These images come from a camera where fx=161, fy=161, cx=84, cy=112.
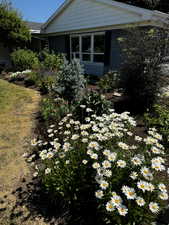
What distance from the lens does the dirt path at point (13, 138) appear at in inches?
83.5

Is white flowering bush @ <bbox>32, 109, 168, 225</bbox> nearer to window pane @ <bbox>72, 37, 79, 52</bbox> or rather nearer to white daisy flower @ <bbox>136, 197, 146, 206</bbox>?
white daisy flower @ <bbox>136, 197, 146, 206</bbox>

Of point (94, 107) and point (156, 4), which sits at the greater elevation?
point (156, 4)

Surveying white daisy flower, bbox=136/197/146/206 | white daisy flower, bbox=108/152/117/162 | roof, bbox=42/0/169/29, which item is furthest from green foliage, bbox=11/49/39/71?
→ white daisy flower, bbox=136/197/146/206

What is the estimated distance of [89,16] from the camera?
9453 millimetres

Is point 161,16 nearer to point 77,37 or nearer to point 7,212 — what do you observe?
point 77,37

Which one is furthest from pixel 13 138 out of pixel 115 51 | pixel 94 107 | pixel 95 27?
pixel 95 27

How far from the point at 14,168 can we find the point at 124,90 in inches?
144

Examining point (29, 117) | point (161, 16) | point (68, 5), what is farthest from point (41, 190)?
point (68, 5)

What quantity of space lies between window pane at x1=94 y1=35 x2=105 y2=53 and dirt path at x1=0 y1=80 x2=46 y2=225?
532 cm

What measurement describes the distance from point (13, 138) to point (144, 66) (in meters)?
3.83

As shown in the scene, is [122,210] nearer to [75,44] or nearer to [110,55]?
[110,55]

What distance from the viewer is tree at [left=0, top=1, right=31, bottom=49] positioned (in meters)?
10.8

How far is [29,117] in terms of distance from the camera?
444 cm

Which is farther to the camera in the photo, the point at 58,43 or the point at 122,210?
the point at 58,43
